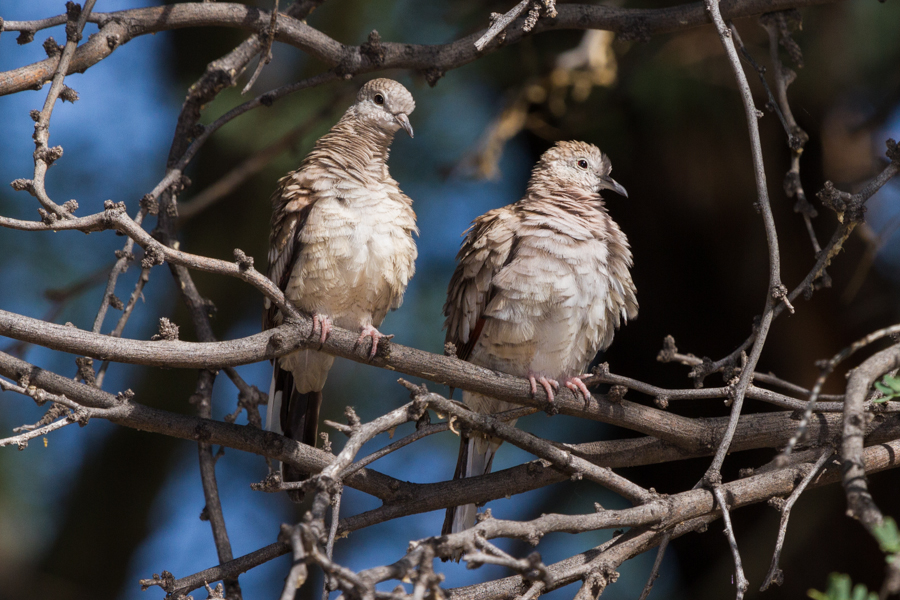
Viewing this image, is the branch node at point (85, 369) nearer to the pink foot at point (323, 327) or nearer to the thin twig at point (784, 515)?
the pink foot at point (323, 327)

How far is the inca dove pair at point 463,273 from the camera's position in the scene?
3197 mm

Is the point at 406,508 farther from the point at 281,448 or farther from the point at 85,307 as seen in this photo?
the point at 85,307

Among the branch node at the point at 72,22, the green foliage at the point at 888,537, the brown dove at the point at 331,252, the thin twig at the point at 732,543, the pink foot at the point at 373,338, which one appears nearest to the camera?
the green foliage at the point at 888,537

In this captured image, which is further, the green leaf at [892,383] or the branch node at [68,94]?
the branch node at [68,94]

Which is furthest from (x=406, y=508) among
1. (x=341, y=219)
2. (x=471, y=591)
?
(x=341, y=219)

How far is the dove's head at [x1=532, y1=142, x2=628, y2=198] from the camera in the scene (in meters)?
3.89

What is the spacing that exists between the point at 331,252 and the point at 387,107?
1.02 meters

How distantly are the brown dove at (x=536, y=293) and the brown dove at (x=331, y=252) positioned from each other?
1.06 ft

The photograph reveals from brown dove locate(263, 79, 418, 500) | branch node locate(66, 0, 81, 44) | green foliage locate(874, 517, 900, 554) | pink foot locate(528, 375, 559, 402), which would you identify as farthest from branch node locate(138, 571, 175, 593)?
green foliage locate(874, 517, 900, 554)

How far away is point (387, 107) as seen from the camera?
384cm

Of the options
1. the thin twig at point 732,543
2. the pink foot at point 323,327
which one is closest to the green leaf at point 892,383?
the thin twig at point 732,543

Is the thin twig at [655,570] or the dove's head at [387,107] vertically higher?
the dove's head at [387,107]

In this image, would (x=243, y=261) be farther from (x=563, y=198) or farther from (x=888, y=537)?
(x=563, y=198)

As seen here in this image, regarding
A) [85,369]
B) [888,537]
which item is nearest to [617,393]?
[888,537]
